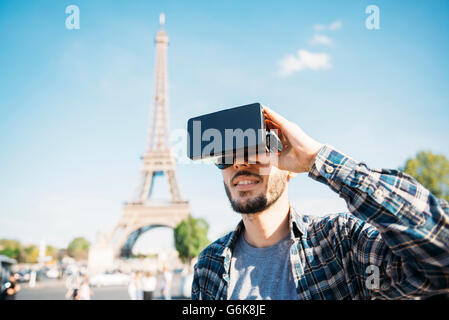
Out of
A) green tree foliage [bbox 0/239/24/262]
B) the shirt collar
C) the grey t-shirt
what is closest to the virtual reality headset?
the shirt collar

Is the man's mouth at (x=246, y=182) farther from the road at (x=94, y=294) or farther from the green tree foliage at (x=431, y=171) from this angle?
the green tree foliage at (x=431, y=171)

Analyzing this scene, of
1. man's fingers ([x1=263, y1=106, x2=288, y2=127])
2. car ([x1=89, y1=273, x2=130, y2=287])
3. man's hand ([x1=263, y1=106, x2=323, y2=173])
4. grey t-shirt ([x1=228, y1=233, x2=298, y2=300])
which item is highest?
man's fingers ([x1=263, y1=106, x2=288, y2=127])

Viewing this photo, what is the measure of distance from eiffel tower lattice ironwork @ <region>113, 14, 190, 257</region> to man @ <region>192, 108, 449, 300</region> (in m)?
30.0

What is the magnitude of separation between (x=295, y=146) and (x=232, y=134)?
0.76 ft

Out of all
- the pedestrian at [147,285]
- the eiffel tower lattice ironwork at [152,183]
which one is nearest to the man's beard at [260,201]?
the pedestrian at [147,285]

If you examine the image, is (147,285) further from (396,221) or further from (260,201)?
(396,221)

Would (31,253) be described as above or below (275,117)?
below

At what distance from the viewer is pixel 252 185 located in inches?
Answer: 59.2

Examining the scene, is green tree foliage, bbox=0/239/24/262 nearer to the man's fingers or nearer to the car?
the car

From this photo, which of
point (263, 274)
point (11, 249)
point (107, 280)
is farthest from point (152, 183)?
point (11, 249)

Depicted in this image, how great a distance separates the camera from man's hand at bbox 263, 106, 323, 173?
1.17m
